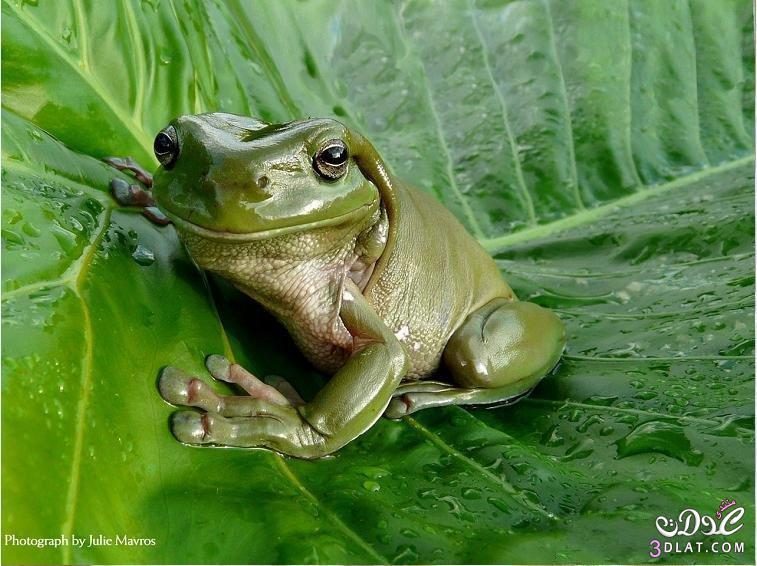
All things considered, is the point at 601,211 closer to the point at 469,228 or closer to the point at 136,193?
the point at 469,228

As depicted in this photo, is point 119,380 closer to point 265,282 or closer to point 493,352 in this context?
point 265,282

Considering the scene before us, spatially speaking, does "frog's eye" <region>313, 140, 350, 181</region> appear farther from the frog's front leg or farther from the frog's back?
the frog's front leg

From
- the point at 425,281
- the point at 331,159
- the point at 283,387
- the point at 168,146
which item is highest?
the point at 168,146

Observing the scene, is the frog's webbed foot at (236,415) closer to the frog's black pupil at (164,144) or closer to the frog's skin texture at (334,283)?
the frog's skin texture at (334,283)

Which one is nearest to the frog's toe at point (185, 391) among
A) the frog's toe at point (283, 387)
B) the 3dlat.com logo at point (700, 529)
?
the frog's toe at point (283, 387)

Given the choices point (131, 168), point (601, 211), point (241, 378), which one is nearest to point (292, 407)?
point (241, 378)

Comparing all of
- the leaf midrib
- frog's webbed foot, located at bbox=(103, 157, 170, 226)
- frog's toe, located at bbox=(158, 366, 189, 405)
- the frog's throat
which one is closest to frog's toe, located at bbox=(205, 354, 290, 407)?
frog's toe, located at bbox=(158, 366, 189, 405)
